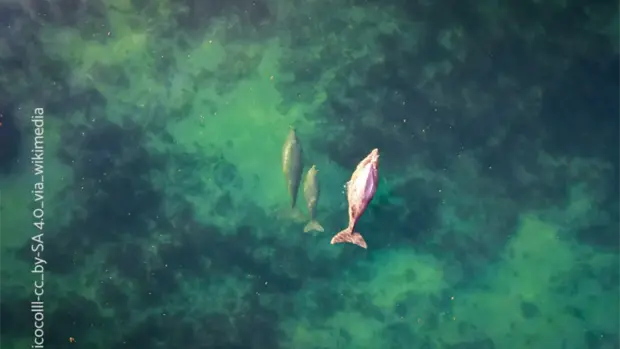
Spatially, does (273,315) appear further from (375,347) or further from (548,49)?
(548,49)

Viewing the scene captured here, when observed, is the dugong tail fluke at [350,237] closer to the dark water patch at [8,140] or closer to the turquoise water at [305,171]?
the turquoise water at [305,171]

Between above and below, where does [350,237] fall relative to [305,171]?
below

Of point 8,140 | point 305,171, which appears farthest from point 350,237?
point 8,140

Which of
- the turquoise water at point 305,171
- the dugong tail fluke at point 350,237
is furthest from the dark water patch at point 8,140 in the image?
the dugong tail fluke at point 350,237

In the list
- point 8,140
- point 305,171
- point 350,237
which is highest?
point 8,140

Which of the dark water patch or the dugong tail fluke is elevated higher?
the dark water patch

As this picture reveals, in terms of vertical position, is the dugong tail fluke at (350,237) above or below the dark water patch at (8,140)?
below

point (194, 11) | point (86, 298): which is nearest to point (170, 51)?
point (194, 11)

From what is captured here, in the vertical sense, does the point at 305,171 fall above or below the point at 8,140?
below

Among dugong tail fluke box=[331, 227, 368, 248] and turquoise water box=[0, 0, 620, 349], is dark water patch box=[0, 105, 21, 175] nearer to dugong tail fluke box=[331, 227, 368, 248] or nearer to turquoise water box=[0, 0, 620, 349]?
turquoise water box=[0, 0, 620, 349]

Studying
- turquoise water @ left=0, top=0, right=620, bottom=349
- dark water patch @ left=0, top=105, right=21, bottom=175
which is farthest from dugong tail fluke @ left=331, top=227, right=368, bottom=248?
dark water patch @ left=0, top=105, right=21, bottom=175

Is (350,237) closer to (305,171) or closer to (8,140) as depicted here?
(305,171)
